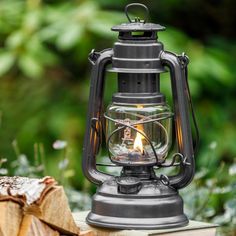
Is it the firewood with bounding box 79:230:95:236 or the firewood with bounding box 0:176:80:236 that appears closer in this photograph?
the firewood with bounding box 0:176:80:236

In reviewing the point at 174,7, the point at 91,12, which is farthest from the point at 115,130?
the point at 174,7

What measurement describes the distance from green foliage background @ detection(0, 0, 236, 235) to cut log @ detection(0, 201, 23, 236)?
214 cm

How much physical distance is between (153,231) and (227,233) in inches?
46.7

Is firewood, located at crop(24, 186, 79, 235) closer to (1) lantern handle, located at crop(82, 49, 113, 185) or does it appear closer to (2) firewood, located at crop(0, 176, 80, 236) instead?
(2) firewood, located at crop(0, 176, 80, 236)

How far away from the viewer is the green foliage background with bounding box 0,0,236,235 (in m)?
6.57

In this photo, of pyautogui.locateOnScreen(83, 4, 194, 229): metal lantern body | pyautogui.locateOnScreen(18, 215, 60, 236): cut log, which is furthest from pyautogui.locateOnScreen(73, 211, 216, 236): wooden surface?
pyautogui.locateOnScreen(18, 215, 60, 236): cut log

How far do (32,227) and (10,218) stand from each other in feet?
Result: 0.24

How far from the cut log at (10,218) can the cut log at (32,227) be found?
17mm

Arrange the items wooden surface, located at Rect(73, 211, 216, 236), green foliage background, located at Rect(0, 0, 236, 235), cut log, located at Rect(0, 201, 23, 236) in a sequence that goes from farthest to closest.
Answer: green foliage background, located at Rect(0, 0, 236, 235), wooden surface, located at Rect(73, 211, 216, 236), cut log, located at Rect(0, 201, 23, 236)

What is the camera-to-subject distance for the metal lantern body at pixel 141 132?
13.1ft

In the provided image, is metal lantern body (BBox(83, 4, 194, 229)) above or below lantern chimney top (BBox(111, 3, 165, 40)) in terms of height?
below

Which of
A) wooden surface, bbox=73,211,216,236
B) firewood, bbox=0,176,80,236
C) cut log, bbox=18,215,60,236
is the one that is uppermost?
firewood, bbox=0,176,80,236

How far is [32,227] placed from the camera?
12.6ft

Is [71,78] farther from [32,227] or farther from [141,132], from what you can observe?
[32,227]
